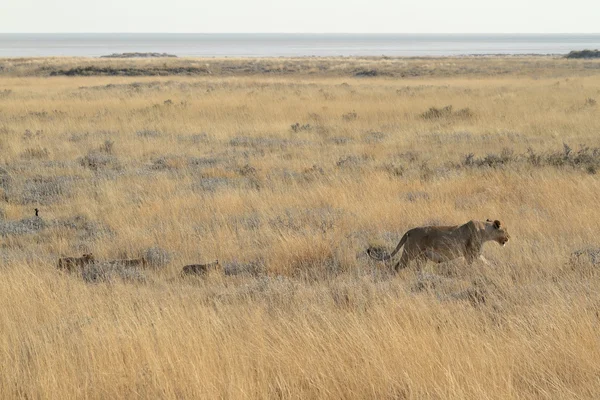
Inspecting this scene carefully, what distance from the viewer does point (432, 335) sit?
4863mm

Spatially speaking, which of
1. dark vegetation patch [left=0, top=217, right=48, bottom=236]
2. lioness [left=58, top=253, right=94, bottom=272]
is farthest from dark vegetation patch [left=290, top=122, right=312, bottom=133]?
lioness [left=58, top=253, right=94, bottom=272]

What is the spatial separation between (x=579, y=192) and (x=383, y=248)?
3951 millimetres

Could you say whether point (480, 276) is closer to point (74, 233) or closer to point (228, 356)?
point (228, 356)

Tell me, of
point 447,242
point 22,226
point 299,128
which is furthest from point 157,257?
point 299,128

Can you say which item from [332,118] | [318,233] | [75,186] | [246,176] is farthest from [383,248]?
[332,118]

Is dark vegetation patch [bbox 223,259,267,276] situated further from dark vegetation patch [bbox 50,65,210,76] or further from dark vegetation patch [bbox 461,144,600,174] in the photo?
dark vegetation patch [bbox 50,65,210,76]

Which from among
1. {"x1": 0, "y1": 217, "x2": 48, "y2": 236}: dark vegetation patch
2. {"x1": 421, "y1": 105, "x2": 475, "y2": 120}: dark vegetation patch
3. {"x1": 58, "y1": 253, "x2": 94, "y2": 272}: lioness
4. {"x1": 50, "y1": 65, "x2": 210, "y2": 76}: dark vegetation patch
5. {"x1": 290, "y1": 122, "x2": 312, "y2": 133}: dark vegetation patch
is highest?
{"x1": 50, "y1": 65, "x2": 210, "y2": 76}: dark vegetation patch

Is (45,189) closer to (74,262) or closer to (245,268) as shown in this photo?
(74,262)

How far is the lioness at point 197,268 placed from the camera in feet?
23.6

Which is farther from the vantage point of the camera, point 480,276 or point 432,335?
point 480,276

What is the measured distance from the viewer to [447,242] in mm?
6941

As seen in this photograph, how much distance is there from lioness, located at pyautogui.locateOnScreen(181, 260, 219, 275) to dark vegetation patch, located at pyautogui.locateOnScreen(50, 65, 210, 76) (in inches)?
1830

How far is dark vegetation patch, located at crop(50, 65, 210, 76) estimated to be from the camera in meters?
51.3

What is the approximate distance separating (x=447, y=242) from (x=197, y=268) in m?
2.50
